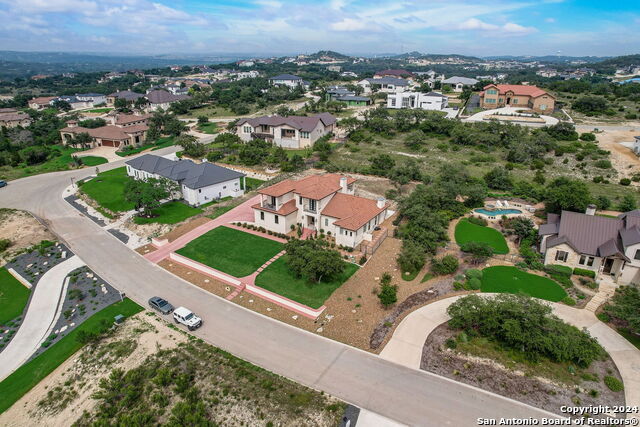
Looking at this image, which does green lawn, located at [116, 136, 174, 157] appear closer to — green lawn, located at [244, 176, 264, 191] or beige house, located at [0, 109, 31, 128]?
green lawn, located at [244, 176, 264, 191]

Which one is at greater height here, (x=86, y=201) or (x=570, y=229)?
(x=570, y=229)

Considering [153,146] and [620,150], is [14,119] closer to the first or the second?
[153,146]

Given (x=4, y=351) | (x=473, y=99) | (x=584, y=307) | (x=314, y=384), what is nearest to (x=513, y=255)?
(x=584, y=307)

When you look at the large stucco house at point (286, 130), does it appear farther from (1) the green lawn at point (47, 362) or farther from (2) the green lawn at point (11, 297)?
(1) the green lawn at point (47, 362)

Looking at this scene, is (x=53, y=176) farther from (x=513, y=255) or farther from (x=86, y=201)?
(x=513, y=255)

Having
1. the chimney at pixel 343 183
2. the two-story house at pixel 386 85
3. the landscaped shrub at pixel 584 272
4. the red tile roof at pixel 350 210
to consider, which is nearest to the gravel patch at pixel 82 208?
the red tile roof at pixel 350 210

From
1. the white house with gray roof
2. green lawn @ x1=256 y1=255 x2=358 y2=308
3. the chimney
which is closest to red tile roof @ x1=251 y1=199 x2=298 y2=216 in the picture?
the chimney
